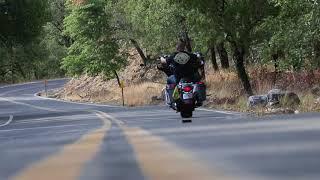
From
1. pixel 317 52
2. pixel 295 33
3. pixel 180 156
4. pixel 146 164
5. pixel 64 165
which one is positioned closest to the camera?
pixel 146 164

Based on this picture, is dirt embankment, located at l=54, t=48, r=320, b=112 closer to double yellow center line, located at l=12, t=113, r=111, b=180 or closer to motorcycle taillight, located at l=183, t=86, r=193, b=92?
motorcycle taillight, located at l=183, t=86, r=193, b=92

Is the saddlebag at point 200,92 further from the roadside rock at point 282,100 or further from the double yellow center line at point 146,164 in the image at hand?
the double yellow center line at point 146,164

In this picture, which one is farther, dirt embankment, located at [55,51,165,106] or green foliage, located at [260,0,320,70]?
dirt embankment, located at [55,51,165,106]

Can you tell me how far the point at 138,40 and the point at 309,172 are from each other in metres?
34.1

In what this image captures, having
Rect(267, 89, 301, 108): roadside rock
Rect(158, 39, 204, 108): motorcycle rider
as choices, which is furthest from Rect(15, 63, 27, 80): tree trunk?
Rect(158, 39, 204, 108): motorcycle rider

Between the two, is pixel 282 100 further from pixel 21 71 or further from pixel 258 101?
pixel 21 71

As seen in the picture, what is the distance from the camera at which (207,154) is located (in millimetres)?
6973

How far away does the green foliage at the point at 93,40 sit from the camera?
38.8m

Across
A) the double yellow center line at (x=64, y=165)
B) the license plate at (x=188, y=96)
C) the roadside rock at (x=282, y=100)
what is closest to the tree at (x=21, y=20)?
the roadside rock at (x=282, y=100)

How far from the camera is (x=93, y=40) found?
3934cm

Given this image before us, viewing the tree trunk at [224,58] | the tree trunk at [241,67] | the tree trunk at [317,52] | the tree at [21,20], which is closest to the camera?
the tree trunk at [317,52]

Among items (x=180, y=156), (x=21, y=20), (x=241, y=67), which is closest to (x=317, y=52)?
(x=241, y=67)

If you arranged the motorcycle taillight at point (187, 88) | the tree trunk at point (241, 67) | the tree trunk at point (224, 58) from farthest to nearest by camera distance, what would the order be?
the tree trunk at point (224, 58), the tree trunk at point (241, 67), the motorcycle taillight at point (187, 88)

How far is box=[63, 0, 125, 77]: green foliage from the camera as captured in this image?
38.8 meters
